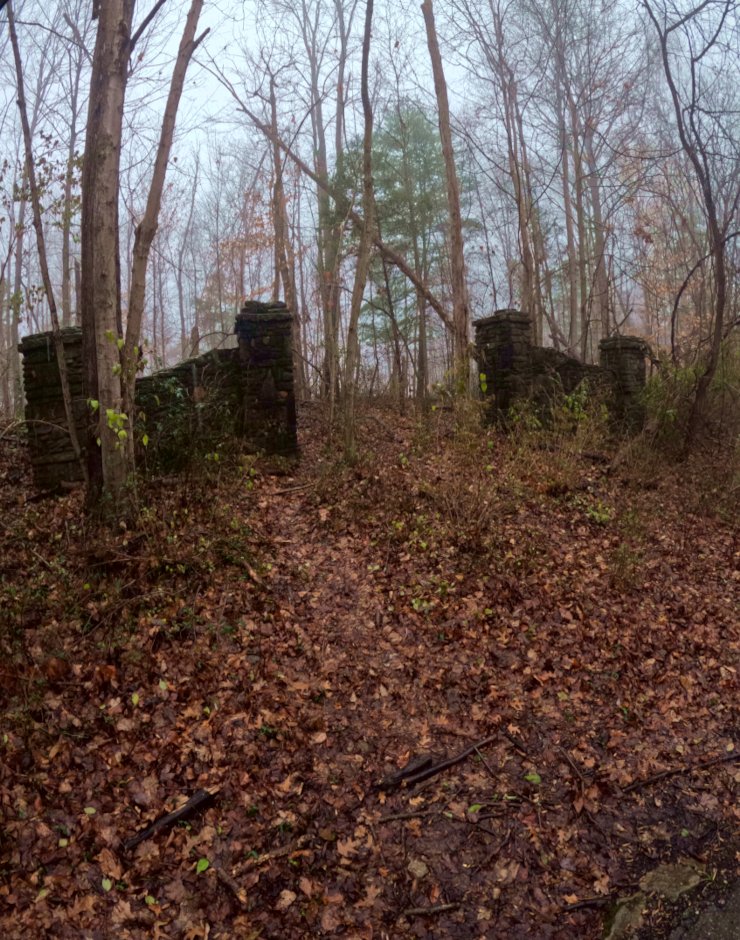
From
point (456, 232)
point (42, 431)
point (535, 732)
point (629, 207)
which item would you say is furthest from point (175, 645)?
point (629, 207)

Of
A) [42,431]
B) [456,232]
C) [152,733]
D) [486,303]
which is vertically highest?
[486,303]

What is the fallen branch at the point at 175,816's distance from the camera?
3787 millimetres

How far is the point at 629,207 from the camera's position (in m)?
22.2

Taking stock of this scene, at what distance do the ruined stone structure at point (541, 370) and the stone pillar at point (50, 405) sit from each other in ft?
22.4

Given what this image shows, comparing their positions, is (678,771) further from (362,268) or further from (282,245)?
(282,245)

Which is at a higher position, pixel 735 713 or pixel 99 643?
pixel 99 643

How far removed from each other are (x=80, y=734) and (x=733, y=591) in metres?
6.89

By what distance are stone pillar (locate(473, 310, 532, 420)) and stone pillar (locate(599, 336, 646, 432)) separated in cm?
232

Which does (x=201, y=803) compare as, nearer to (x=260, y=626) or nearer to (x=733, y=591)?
(x=260, y=626)

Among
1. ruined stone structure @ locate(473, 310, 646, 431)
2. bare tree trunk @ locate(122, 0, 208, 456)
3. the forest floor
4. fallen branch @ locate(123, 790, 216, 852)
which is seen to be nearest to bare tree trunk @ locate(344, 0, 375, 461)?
the forest floor

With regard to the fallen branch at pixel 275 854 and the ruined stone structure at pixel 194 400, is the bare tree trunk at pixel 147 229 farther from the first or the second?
the fallen branch at pixel 275 854

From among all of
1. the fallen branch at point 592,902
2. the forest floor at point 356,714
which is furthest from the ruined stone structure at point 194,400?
the fallen branch at point 592,902

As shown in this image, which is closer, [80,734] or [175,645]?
[80,734]

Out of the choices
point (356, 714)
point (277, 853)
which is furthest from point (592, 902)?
point (356, 714)
